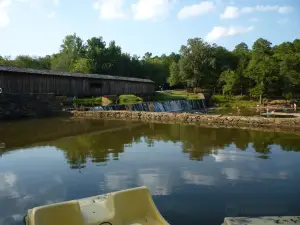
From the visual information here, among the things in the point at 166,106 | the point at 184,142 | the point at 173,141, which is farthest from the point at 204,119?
the point at 166,106

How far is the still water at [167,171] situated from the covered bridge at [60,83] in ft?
40.6

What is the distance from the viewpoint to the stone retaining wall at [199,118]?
758 inches

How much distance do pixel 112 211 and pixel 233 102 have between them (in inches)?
1704

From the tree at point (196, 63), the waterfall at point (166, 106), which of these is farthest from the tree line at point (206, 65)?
the waterfall at point (166, 106)

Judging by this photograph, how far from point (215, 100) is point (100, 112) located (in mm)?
Answer: 27255

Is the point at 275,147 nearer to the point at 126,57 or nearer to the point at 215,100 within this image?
the point at 215,100

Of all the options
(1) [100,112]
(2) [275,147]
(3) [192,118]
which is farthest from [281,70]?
(2) [275,147]

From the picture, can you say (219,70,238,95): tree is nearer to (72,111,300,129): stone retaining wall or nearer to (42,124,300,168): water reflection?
(72,111,300,129): stone retaining wall

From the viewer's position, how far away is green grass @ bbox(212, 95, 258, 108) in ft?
142

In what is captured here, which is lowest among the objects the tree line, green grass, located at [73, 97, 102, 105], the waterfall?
the waterfall

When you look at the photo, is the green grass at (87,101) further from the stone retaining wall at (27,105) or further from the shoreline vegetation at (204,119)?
the shoreline vegetation at (204,119)

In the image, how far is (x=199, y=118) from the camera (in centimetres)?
2217

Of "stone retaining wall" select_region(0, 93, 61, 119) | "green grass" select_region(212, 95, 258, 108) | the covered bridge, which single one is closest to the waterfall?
"stone retaining wall" select_region(0, 93, 61, 119)

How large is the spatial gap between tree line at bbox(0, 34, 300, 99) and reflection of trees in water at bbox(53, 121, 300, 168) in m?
28.0
